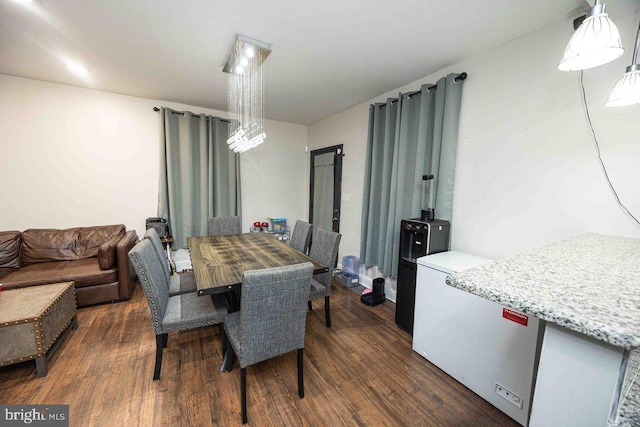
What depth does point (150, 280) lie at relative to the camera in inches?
64.1

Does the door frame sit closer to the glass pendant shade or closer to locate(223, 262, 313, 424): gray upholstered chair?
locate(223, 262, 313, 424): gray upholstered chair

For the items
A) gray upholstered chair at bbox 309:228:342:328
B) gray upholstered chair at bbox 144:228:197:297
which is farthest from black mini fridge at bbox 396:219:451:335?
gray upholstered chair at bbox 144:228:197:297

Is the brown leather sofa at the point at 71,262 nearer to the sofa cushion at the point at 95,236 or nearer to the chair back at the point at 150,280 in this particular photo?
the sofa cushion at the point at 95,236

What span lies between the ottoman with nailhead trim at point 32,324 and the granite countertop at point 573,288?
2.66 metres

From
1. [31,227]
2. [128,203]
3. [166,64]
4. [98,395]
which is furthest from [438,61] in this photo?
[31,227]

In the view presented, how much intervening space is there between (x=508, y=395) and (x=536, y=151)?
1.73 metres

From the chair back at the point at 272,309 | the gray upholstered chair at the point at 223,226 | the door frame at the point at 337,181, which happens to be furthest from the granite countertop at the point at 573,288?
the gray upholstered chair at the point at 223,226

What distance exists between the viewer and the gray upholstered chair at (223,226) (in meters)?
3.42

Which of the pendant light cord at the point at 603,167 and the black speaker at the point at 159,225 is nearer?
the pendant light cord at the point at 603,167

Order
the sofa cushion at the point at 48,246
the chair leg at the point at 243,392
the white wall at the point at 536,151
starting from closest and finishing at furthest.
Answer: the chair leg at the point at 243,392 → the white wall at the point at 536,151 → the sofa cushion at the point at 48,246

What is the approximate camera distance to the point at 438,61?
2.32 m

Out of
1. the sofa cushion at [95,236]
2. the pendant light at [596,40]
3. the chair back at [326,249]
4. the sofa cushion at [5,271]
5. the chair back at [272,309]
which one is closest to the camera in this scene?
the pendant light at [596,40]

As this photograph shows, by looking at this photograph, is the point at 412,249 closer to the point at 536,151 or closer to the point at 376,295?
the point at 376,295

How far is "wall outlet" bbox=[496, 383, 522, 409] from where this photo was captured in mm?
1497
